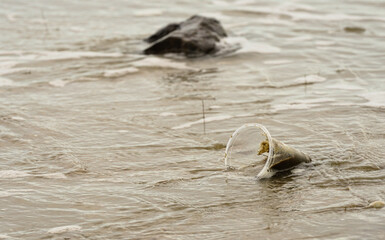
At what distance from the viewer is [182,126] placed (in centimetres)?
561

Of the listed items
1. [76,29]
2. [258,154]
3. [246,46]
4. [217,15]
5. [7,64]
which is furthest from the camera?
[217,15]

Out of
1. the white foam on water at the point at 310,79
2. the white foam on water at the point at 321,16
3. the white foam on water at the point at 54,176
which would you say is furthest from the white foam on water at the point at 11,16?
the white foam on water at the point at 54,176

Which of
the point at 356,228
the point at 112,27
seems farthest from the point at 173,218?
the point at 112,27

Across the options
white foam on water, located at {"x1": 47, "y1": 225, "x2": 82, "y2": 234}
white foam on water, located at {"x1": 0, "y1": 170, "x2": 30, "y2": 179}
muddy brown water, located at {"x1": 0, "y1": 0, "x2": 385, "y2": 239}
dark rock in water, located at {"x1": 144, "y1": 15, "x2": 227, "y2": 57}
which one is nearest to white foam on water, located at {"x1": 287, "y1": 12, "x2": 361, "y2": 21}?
muddy brown water, located at {"x1": 0, "y1": 0, "x2": 385, "y2": 239}

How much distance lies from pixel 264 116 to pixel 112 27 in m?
4.27

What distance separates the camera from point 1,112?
5918 mm

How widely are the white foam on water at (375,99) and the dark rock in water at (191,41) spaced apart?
2444 mm

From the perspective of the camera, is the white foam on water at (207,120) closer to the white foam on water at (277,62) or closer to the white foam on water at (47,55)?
the white foam on water at (277,62)

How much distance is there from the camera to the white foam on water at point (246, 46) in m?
8.13

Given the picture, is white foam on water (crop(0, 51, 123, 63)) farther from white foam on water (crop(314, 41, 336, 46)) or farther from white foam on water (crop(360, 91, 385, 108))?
white foam on water (crop(360, 91, 385, 108))

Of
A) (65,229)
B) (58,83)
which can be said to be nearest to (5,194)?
(65,229)

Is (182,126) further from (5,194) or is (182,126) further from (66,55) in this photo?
(66,55)

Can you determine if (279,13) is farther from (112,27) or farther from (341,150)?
(341,150)

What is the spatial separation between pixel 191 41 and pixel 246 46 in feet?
2.53
